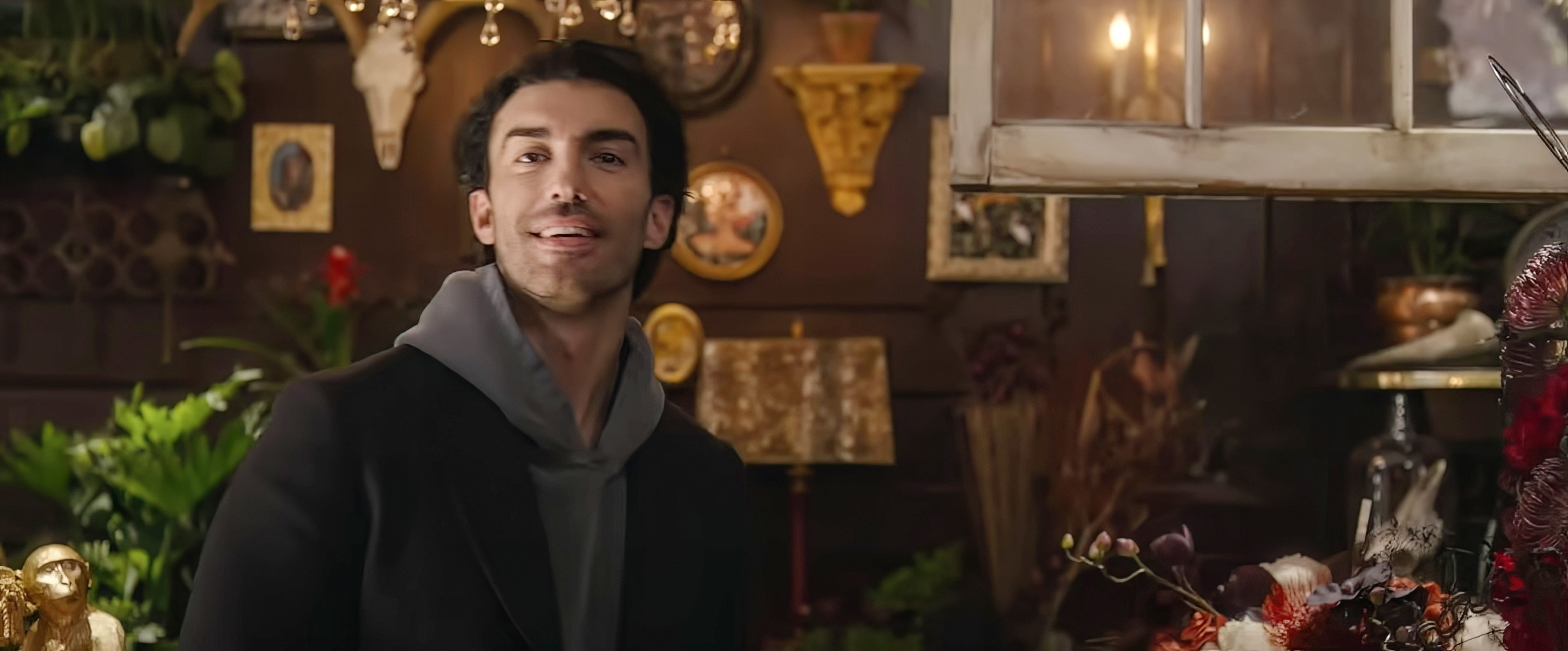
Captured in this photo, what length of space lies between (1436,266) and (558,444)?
8.48 feet

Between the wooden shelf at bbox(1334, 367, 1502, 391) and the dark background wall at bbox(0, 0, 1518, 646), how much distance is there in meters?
0.38

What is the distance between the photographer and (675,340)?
3.72 meters

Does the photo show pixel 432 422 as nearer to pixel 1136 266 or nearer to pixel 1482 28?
pixel 1482 28

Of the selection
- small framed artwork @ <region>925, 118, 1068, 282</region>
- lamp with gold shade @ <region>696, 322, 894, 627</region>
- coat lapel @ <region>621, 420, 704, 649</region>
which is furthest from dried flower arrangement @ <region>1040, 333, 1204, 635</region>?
coat lapel @ <region>621, 420, 704, 649</region>

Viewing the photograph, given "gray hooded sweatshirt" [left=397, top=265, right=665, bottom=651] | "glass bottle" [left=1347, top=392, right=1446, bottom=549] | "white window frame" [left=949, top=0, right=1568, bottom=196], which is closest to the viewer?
"gray hooded sweatshirt" [left=397, top=265, right=665, bottom=651]

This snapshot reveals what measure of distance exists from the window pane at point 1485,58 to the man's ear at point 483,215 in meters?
1.00

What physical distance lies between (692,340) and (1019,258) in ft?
2.54

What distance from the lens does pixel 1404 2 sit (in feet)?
5.64

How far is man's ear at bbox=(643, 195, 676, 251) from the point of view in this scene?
1.38m

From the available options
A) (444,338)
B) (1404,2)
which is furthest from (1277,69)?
(444,338)

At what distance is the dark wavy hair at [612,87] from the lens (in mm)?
1336

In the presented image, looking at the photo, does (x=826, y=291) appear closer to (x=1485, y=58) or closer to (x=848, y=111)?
(x=848, y=111)

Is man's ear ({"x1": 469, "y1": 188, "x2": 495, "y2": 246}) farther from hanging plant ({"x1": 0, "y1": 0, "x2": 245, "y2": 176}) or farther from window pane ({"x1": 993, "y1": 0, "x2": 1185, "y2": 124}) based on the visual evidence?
hanging plant ({"x1": 0, "y1": 0, "x2": 245, "y2": 176})

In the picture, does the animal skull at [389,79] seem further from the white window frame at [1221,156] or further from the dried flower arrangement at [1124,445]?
the white window frame at [1221,156]
